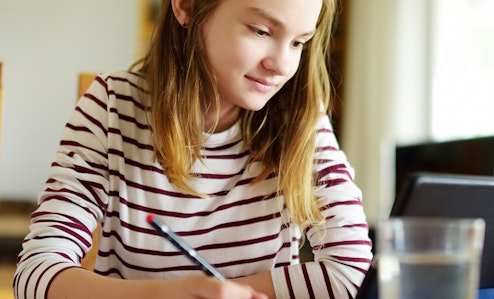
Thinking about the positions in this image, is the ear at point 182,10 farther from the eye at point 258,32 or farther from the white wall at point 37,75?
the white wall at point 37,75

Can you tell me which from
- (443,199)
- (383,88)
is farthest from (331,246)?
(383,88)

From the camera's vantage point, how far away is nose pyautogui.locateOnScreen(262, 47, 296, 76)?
1.02 m

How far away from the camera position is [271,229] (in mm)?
1115

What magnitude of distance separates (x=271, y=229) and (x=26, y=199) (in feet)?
9.92

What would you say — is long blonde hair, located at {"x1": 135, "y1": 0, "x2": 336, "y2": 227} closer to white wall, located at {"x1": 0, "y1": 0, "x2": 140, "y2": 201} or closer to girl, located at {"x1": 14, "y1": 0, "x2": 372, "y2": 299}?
girl, located at {"x1": 14, "y1": 0, "x2": 372, "y2": 299}

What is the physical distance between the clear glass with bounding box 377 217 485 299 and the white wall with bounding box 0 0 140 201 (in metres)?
3.40

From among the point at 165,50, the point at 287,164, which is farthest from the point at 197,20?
the point at 287,164

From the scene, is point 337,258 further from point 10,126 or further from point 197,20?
point 10,126

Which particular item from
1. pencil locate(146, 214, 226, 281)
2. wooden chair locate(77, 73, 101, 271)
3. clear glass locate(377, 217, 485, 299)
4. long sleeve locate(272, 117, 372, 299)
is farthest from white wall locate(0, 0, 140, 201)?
clear glass locate(377, 217, 485, 299)

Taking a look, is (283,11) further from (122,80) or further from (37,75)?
(37,75)

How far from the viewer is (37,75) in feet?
12.8

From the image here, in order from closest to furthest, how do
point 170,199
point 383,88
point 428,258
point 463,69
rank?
point 428,258 → point 170,199 → point 463,69 → point 383,88

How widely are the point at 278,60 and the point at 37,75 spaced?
308cm

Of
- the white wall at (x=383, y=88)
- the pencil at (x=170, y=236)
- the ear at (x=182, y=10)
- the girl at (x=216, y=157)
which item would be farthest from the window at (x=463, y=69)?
the pencil at (x=170, y=236)
